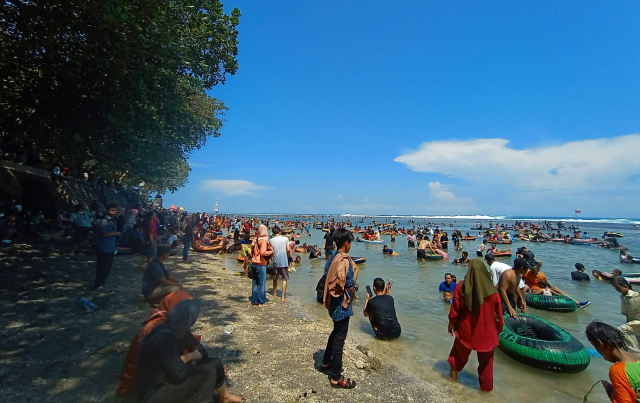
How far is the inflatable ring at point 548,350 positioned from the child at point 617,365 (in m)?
2.99

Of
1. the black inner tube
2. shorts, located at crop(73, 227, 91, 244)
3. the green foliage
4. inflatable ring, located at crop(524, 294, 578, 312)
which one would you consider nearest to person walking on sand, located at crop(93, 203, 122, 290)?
the green foliage

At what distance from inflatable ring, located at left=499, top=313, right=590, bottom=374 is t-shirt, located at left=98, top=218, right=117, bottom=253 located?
8.75 meters

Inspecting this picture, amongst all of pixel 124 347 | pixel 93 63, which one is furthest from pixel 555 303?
pixel 93 63

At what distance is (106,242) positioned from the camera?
22.7ft

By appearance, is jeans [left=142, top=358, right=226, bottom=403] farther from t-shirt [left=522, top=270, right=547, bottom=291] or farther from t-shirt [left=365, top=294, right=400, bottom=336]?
t-shirt [left=522, top=270, right=547, bottom=291]

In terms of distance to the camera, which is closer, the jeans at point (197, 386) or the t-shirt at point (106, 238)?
the jeans at point (197, 386)

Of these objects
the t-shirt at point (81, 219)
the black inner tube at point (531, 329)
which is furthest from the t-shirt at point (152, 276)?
the black inner tube at point (531, 329)

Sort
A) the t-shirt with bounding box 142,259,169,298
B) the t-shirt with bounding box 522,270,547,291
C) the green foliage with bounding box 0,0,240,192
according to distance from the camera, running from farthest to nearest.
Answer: the t-shirt with bounding box 522,270,547,291 < the green foliage with bounding box 0,0,240,192 < the t-shirt with bounding box 142,259,169,298

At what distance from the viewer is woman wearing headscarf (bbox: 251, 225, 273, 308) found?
736 cm

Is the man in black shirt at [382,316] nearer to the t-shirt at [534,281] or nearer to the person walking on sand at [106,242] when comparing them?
the t-shirt at [534,281]

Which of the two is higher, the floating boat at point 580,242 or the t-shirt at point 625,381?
the t-shirt at point 625,381

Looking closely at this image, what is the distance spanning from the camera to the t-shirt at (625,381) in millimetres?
2370

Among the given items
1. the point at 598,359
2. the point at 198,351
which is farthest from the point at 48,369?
the point at 598,359

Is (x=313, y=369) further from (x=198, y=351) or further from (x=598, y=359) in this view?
(x=598, y=359)
